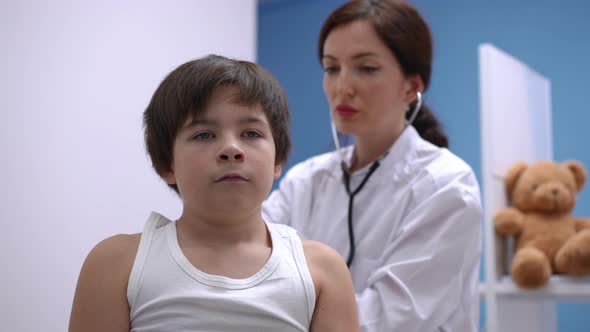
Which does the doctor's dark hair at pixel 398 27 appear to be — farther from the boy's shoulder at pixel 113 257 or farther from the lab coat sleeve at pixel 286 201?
the boy's shoulder at pixel 113 257

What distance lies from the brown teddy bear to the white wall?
141 centimetres

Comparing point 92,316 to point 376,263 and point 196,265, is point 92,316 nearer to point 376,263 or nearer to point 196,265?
point 196,265

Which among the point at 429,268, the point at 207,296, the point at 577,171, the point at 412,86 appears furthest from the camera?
the point at 577,171

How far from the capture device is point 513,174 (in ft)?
8.57

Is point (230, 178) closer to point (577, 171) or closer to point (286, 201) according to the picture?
point (286, 201)

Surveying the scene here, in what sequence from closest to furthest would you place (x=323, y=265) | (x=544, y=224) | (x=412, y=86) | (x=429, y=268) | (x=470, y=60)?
(x=323, y=265) → (x=429, y=268) → (x=412, y=86) → (x=544, y=224) → (x=470, y=60)

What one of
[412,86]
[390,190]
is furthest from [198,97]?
[412,86]

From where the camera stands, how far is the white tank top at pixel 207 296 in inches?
33.0

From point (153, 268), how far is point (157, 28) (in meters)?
0.84

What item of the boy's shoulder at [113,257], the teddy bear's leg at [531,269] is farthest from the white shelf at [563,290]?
the boy's shoulder at [113,257]

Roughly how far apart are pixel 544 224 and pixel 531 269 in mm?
246

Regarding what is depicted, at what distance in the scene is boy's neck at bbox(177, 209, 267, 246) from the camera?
92 cm

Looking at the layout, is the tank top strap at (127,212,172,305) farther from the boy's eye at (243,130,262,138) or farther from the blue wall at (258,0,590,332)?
the blue wall at (258,0,590,332)

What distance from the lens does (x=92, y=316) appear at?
84 cm
